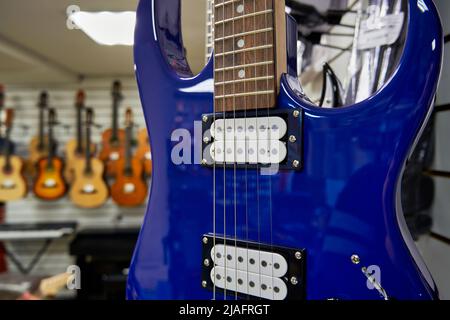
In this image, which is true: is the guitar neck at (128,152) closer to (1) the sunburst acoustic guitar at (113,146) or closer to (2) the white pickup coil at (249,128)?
(1) the sunburst acoustic guitar at (113,146)

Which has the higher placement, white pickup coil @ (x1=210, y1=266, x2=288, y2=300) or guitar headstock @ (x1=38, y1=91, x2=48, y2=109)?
guitar headstock @ (x1=38, y1=91, x2=48, y2=109)

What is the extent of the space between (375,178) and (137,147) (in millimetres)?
2061

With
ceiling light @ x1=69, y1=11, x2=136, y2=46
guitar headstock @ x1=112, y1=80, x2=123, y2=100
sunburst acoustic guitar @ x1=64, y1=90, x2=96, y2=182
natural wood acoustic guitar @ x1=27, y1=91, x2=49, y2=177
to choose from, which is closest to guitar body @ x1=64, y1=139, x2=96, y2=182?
sunburst acoustic guitar @ x1=64, y1=90, x2=96, y2=182

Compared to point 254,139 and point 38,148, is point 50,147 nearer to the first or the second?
point 38,148

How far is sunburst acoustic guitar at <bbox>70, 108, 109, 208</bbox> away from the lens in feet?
7.66

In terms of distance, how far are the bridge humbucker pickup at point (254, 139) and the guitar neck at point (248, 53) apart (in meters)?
0.02

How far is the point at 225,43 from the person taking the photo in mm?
497

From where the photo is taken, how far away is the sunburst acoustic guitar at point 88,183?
2.34m

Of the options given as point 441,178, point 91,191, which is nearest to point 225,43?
point 441,178

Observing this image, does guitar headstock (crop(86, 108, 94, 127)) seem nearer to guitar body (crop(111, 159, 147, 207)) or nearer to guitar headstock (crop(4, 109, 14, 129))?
guitar body (crop(111, 159, 147, 207))

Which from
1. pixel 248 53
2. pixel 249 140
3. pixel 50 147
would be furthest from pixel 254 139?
pixel 50 147

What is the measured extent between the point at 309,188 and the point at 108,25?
54 centimetres

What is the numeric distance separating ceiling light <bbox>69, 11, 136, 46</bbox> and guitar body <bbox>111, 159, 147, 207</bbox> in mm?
1549

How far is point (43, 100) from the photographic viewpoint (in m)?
2.22
